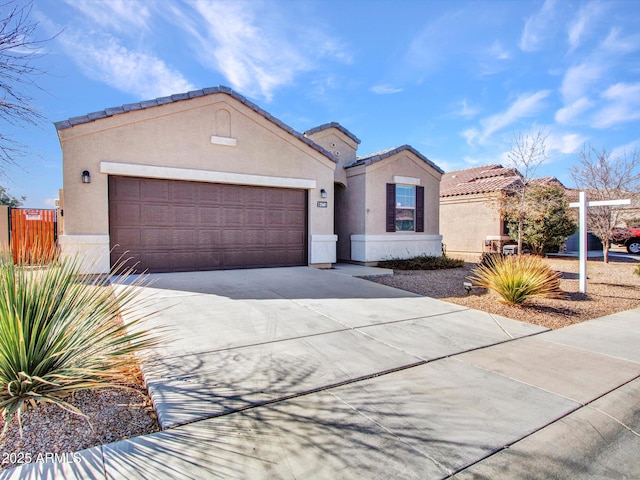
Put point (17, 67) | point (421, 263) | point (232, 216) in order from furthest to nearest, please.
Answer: point (421, 263) → point (232, 216) → point (17, 67)

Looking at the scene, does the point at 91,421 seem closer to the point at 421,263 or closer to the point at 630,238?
the point at 421,263

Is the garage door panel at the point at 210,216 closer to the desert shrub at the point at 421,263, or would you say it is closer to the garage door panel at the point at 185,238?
the garage door panel at the point at 185,238

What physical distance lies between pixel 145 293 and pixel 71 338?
447 cm

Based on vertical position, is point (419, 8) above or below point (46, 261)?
above

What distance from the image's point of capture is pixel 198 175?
10227mm

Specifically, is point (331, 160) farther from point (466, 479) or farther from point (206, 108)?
point (466, 479)

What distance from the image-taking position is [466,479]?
7.84 ft

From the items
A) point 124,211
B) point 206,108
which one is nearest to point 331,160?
point 206,108

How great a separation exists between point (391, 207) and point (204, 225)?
7.26 meters

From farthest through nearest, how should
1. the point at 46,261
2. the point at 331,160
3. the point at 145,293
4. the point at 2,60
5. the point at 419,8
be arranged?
1. the point at 331,160
2. the point at 419,8
3. the point at 145,293
4. the point at 2,60
5. the point at 46,261

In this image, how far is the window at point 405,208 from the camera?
47.9 ft

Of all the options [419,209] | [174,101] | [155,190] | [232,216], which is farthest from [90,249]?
[419,209]

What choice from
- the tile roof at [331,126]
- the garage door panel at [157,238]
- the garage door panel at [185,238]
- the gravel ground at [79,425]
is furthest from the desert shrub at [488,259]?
the gravel ground at [79,425]

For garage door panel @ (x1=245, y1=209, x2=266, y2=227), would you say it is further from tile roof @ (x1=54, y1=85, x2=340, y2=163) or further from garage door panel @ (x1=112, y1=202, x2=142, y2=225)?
garage door panel @ (x1=112, y1=202, x2=142, y2=225)
